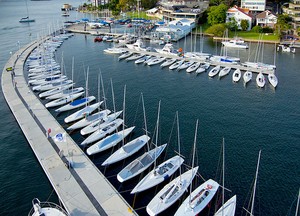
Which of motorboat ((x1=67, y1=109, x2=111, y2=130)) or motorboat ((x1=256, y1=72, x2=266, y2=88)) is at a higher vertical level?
motorboat ((x1=256, y1=72, x2=266, y2=88))

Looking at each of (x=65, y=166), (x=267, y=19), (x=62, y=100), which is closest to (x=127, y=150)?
(x=65, y=166)

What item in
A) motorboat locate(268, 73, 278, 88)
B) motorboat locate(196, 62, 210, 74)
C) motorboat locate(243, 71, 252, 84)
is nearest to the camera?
motorboat locate(268, 73, 278, 88)

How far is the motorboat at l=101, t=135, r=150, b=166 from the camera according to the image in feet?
133

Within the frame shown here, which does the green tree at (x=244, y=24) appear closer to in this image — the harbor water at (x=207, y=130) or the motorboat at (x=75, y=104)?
the harbor water at (x=207, y=130)

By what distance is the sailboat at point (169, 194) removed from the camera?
31703mm

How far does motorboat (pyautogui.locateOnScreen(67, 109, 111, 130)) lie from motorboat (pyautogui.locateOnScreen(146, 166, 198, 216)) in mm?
20980

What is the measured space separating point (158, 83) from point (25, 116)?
32.1 m

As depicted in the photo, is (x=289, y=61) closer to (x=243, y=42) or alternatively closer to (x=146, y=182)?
→ (x=243, y=42)

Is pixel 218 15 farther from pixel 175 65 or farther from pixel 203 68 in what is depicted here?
pixel 203 68

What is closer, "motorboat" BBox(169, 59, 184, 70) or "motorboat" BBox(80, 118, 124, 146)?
"motorboat" BBox(80, 118, 124, 146)

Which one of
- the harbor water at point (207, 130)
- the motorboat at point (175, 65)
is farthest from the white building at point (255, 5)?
the motorboat at point (175, 65)

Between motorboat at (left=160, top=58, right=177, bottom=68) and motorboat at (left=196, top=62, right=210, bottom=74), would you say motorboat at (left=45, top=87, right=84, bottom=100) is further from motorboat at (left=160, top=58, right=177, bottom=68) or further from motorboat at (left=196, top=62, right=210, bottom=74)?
motorboat at (left=196, top=62, right=210, bottom=74)

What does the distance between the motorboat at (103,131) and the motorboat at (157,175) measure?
12.6 meters

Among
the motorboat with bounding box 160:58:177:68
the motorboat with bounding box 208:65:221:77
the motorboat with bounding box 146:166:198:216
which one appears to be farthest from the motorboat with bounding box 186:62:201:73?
the motorboat with bounding box 146:166:198:216
